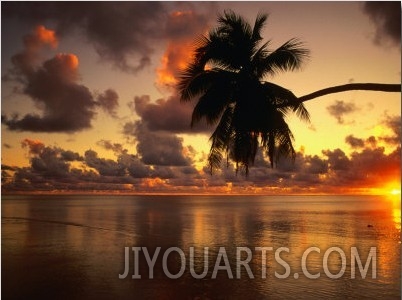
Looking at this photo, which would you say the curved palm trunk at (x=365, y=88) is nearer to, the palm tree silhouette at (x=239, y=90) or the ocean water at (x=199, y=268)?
the palm tree silhouette at (x=239, y=90)

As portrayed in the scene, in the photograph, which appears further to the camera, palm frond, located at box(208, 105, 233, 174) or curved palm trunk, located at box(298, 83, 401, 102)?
palm frond, located at box(208, 105, 233, 174)

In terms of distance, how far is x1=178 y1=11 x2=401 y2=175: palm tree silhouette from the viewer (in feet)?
36.7

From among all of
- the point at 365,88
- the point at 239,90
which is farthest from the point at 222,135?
the point at 365,88

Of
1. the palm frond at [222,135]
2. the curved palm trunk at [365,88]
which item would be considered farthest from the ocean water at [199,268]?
the curved palm trunk at [365,88]

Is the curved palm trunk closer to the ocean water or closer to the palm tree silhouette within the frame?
the palm tree silhouette

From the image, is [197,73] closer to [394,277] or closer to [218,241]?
[394,277]

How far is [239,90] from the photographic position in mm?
11609

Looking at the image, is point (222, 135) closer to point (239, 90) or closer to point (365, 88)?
point (239, 90)

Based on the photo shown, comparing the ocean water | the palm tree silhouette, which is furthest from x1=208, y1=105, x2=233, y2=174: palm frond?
the ocean water

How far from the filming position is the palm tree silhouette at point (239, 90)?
1118cm

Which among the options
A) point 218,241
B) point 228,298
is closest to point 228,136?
point 228,298

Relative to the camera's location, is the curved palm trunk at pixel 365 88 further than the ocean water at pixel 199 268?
No

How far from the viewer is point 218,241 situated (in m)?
27.1

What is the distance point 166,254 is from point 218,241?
626 cm
